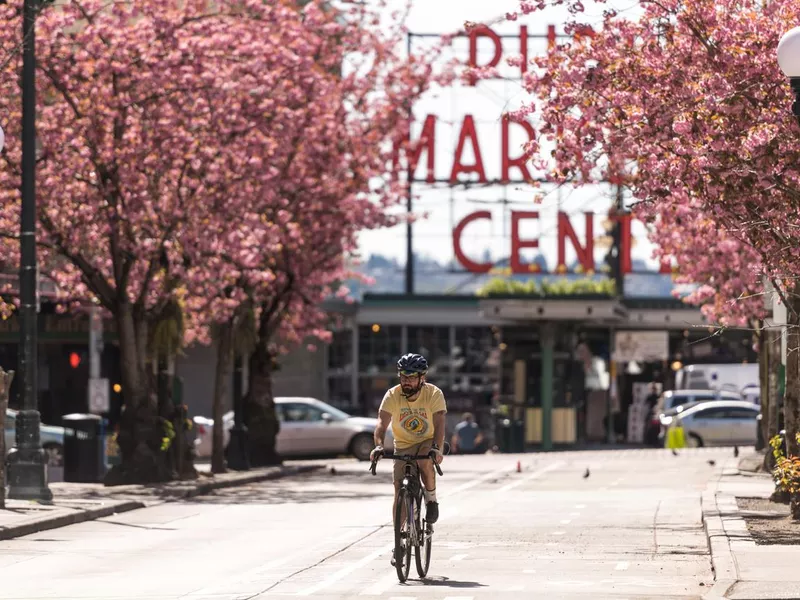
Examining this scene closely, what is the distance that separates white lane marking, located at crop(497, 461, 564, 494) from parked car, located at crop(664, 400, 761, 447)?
32.2 feet

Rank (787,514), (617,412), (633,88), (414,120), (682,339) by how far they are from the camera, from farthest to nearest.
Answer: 1. (682,339)
2. (617,412)
3. (414,120)
4. (787,514)
5. (633,88)

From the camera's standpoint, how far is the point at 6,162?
30203mm

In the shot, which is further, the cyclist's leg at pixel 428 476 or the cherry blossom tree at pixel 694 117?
the cherry blossom tree at pixel 694 117

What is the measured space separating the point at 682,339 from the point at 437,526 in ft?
160

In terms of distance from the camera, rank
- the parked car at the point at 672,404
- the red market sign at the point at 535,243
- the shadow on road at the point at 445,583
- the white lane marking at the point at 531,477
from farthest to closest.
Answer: the red market sign at the point at 535,243, the parked car at the point at 672,404, the white lane marking at the point at 531,477, the shadow on road at the point at 445,583

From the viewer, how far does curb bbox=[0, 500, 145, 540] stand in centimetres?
1947

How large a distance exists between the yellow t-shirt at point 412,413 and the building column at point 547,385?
131 ft

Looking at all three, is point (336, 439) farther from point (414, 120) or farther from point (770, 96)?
point (770, 96)

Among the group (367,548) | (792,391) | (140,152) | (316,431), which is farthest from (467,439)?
(367,548)

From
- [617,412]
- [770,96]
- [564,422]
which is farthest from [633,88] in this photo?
[617,412]

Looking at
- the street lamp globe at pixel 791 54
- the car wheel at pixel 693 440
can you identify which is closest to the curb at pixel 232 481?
the car wheel at pixel 693 440

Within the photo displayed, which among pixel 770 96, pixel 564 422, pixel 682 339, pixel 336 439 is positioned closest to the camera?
pixel 770 96

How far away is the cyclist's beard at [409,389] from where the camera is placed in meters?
14.6

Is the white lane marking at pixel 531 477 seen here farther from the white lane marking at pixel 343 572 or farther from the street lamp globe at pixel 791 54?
the street lamp globe at pixel 791 54
